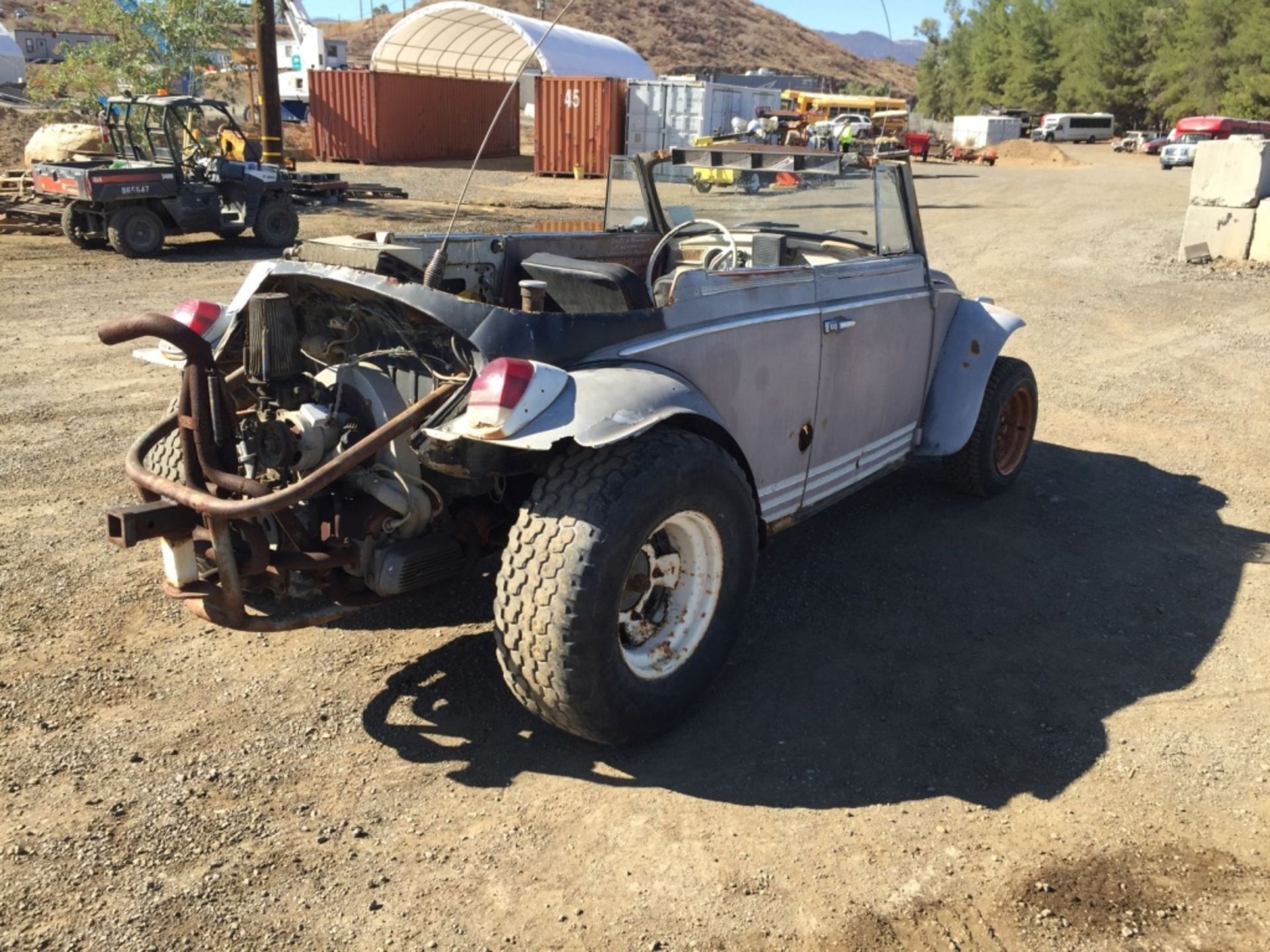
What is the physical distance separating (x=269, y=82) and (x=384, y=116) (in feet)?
46.8

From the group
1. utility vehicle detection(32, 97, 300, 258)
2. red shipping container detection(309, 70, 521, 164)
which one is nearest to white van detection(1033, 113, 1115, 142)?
red shipping container detection(309, 70, 521, 164)

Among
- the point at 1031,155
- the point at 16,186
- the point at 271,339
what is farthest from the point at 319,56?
the point at 271,339

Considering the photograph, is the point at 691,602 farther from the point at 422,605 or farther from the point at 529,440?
the point at 422,605

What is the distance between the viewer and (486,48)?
43500mm

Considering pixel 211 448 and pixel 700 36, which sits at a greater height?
pixel 700 36

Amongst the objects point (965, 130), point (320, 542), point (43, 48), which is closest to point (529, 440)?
point (320, 542)

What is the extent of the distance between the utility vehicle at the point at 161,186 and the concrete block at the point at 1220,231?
12896 millimetres

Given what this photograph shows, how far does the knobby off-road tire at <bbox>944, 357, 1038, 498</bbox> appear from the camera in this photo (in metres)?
5.42

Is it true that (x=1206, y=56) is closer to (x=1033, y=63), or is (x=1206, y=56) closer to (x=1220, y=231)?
(x=1033, y=63)

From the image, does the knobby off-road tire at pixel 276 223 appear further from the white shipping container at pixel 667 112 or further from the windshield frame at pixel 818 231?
the white shipping container at pixel 667 112

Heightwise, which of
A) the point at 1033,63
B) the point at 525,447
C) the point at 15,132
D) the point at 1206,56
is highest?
the point at 1033,63

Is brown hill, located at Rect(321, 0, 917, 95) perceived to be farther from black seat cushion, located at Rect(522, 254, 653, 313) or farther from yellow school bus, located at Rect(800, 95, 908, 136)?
black seat cushion, located at Rect(522, 254, 653, 313)

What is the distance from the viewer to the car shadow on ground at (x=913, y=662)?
331 cm

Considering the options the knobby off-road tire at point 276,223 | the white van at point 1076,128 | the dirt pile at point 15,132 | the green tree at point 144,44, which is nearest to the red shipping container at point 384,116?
the dirt pile at point 15,132
